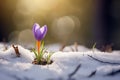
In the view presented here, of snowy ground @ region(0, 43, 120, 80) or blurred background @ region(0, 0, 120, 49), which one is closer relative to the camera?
snowy ground @ region(0, 43, 120, 80)

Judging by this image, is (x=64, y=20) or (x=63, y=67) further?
(x=64, y=20)

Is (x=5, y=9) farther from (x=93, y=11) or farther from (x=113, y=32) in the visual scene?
(x=113, y=32)

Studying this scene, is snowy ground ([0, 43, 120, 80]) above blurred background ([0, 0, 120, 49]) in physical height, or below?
below

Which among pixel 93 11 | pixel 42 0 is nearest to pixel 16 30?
pixel 42 0

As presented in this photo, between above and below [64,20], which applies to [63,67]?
below
